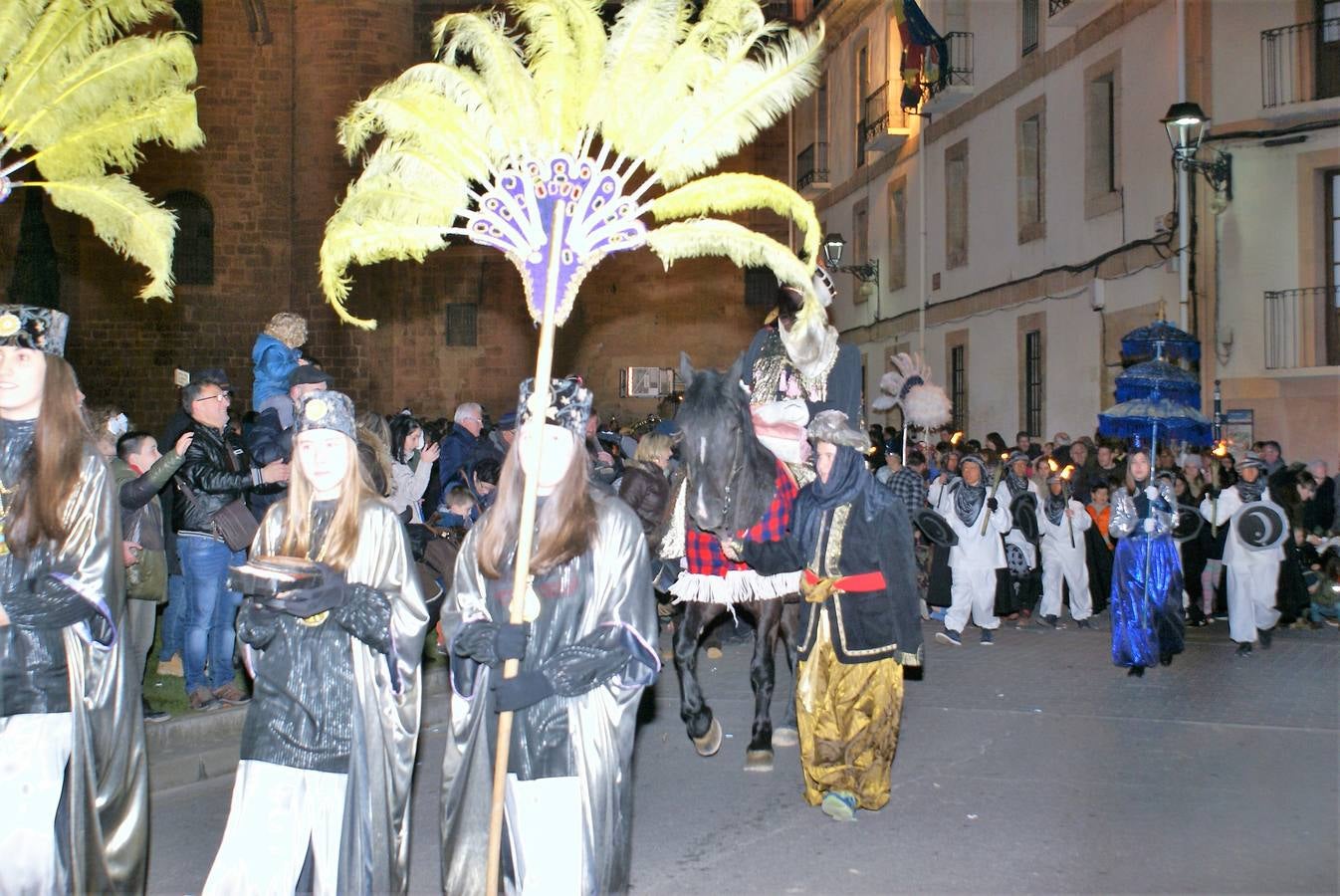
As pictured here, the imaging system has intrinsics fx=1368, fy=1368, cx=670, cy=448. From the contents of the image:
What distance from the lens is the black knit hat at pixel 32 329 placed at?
4840 mm

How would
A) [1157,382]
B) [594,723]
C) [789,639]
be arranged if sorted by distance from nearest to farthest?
1. [594,723]
2. [789,639]
3. [1157,382]

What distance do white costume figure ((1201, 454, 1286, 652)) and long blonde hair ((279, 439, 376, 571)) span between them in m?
9.99

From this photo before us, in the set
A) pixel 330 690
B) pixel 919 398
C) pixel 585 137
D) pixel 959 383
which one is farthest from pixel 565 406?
pixel 959 383

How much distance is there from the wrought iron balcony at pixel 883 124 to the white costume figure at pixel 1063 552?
Result: 15.9 meters

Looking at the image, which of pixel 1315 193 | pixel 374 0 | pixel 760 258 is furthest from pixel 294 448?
pixel 374 0

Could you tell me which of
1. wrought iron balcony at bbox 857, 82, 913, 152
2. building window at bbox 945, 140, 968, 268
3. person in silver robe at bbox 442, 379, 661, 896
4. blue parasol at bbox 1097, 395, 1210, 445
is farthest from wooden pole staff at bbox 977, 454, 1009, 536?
wrought iron balcony at bbox 857, 82, 913, 152

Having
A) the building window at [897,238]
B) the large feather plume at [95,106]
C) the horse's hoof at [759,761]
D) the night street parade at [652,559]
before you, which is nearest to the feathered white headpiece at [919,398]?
the night street parade at [652,559]

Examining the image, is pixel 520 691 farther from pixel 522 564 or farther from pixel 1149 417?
pixel 1149 417

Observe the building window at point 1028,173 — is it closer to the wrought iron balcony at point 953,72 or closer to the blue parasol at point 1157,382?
the wrought iron balcony at point 953,72

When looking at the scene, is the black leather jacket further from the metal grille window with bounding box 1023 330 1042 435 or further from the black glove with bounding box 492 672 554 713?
the metal grille window with bounding box 1023 330 1042 435

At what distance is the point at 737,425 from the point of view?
7.37 meters

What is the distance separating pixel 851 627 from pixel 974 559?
6.43 meters

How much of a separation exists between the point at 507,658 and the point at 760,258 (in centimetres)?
168

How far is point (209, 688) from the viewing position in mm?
8484
